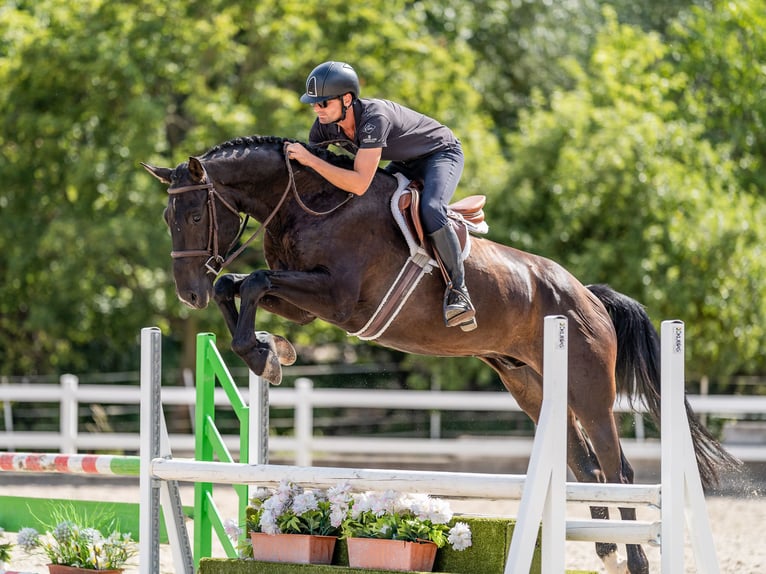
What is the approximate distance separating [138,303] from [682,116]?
759cm

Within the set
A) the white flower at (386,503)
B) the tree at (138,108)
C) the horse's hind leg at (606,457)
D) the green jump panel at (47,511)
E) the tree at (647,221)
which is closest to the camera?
the white flower at (386,503)

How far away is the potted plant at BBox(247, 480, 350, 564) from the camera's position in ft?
13.5

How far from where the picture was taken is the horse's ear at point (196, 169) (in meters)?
4.65

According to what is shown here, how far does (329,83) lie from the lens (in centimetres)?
464

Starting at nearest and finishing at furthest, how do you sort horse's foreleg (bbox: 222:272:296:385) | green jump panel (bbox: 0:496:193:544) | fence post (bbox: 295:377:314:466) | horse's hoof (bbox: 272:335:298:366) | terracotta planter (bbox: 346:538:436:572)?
1. terracotta planter (bbox: 346:538:436:572)
2. horse's foreleg (bbox: 222:272:296:385)
3. horse's hoof (bbox: 272:335:298:366)
4. green jump panel (bbox: 0:496:193:544)
5. fence post (bbox: 295:377:314:466)

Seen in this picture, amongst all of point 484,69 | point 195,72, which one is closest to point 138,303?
point 195,72

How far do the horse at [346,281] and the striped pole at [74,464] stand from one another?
0.72 metres

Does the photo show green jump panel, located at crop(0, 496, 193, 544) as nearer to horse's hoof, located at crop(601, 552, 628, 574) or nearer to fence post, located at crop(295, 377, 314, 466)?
horse's hoof, located at crop(601, 552, 628, 574)

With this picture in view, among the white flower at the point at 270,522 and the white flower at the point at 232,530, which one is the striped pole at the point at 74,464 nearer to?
the white flower at the point at 232,530

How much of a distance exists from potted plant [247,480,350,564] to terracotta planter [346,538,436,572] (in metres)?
0.13

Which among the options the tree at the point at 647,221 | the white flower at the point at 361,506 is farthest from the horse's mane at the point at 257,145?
the tree at the point at 647,221

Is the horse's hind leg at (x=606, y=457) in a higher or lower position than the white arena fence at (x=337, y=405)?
higher

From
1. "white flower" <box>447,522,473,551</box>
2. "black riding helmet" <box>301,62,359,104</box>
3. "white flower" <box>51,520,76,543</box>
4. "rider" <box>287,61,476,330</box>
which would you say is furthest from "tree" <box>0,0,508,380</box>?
"white flower" <box>447,522,473,551</box>

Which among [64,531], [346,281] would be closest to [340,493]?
[346,281]
